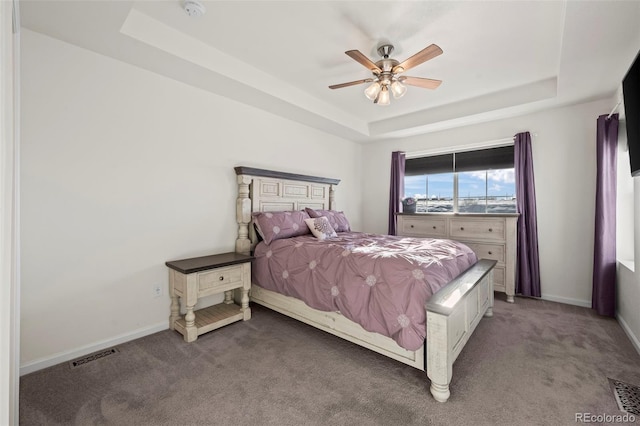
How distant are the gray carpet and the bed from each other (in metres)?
0.17

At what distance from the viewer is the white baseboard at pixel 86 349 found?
1.94 meters

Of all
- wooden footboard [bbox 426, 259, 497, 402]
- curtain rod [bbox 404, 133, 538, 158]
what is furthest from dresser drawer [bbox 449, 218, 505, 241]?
wooden footboard [bbox 426, 259, 497, 402]

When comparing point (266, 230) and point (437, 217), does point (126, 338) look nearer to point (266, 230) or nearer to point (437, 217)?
point (266, 230)

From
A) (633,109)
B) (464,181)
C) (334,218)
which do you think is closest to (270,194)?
(334,218)

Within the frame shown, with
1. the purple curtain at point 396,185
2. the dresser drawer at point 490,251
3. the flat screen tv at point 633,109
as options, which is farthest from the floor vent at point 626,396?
the purple curtain at point 396,185

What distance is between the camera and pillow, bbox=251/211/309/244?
305 centimetres

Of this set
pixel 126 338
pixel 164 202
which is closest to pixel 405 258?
pixel 164 202

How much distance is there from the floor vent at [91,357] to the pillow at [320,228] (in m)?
2.04

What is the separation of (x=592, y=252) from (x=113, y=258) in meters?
4.89

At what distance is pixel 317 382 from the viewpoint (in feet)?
6.08

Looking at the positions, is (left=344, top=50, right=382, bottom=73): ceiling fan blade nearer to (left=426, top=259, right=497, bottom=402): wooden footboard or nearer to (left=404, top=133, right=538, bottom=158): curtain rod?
(left=426, top=259, right=497, bottom=402): wooden footboard

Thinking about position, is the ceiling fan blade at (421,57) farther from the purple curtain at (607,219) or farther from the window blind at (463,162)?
the window blind at (463,162)

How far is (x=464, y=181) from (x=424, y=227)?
0.98 m

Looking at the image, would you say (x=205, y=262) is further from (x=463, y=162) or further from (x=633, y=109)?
(x=463, y=162)
